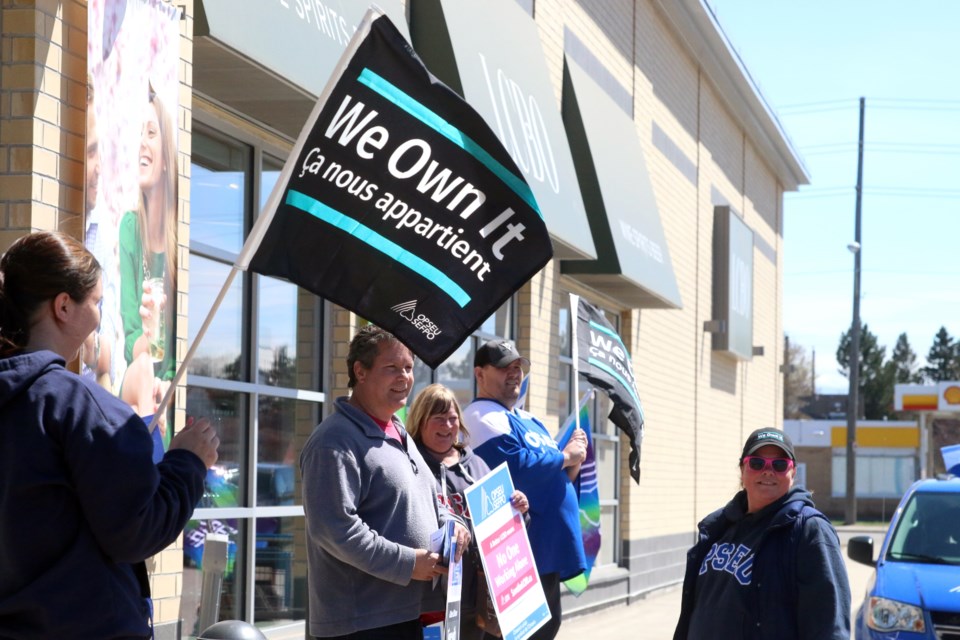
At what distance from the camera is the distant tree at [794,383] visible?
92.6 meters

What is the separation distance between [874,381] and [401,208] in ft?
320

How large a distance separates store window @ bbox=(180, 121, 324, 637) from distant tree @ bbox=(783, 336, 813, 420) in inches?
3274

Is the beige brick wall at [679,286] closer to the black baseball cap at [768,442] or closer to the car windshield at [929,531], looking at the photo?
the car windshield at [929,531]

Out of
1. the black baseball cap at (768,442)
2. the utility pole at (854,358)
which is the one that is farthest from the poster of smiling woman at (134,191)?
the utility pole at (854,358)

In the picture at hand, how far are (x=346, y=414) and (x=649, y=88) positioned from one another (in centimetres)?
1287

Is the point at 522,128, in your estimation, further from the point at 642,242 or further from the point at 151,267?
the point at 151,267

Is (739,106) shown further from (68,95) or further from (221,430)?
(68,95)

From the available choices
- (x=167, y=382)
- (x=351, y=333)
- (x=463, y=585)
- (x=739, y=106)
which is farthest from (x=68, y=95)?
(x=739, y=106)

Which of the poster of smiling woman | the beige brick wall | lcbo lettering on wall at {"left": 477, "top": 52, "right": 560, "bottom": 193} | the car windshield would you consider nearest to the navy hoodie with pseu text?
the poster of smiling woman

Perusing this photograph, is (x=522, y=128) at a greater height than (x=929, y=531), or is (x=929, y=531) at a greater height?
(x=522, y=128)

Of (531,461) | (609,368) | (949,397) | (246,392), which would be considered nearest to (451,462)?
(531,461)

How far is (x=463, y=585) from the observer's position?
5.32m

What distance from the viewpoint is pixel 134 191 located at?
17.7 ft

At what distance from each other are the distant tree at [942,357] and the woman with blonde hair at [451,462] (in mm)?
116608
